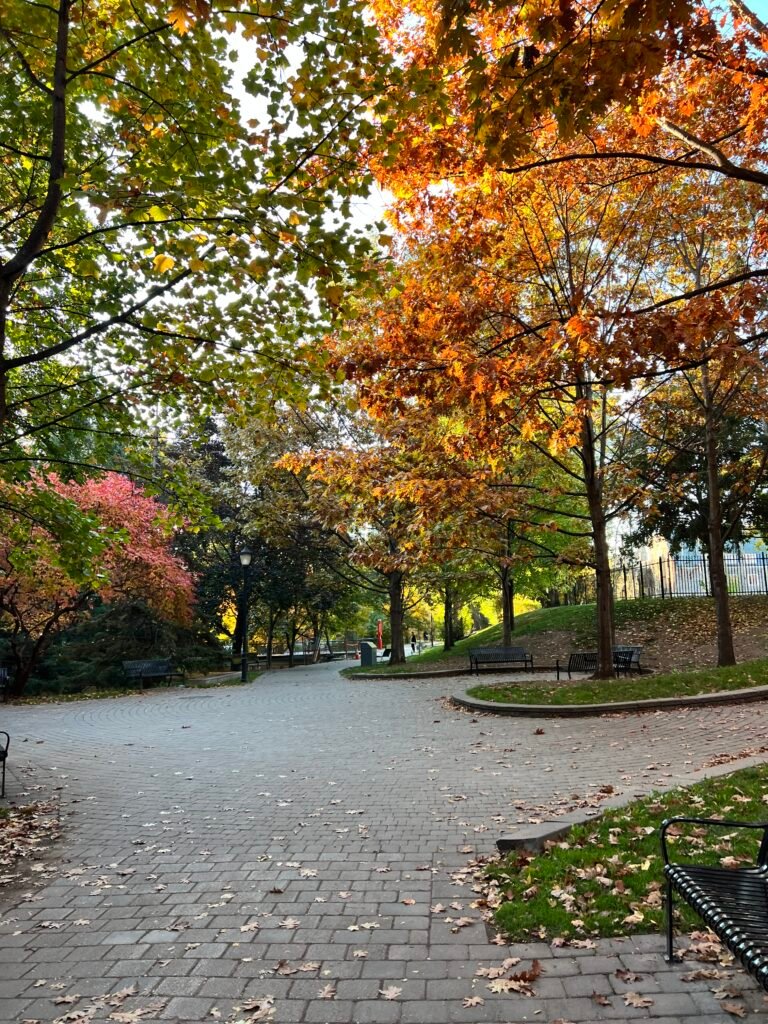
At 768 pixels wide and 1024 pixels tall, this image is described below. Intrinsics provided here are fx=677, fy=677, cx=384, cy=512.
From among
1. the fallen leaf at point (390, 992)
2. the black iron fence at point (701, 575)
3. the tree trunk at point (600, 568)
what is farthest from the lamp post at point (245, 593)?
the fallen leaf at point (390, 992)

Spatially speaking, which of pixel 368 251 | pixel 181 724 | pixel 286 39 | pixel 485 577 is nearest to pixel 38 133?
pixel 286 39

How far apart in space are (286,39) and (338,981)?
21.5 ft

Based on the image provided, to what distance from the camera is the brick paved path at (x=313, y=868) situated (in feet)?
10.1

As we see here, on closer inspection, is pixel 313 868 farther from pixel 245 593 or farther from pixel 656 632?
pixel 245 593

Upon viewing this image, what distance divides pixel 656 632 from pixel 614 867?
63.3 ft

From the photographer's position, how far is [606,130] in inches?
364

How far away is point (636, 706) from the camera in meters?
10.9

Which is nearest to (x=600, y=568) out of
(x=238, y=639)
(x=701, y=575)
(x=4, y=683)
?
(x=4, y=683)

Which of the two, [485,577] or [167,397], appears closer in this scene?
[167,397]

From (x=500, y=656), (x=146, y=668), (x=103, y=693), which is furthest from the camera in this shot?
(x=146, y=668)

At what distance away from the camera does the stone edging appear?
10.6 m

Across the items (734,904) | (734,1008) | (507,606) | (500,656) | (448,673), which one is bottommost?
(448,673)

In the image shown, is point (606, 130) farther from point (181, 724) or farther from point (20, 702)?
point (20, 702)

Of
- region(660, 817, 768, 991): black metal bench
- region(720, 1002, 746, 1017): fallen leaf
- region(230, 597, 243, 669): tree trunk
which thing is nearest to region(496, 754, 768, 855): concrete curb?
region(660, 817, 768, 991): black metal bench
